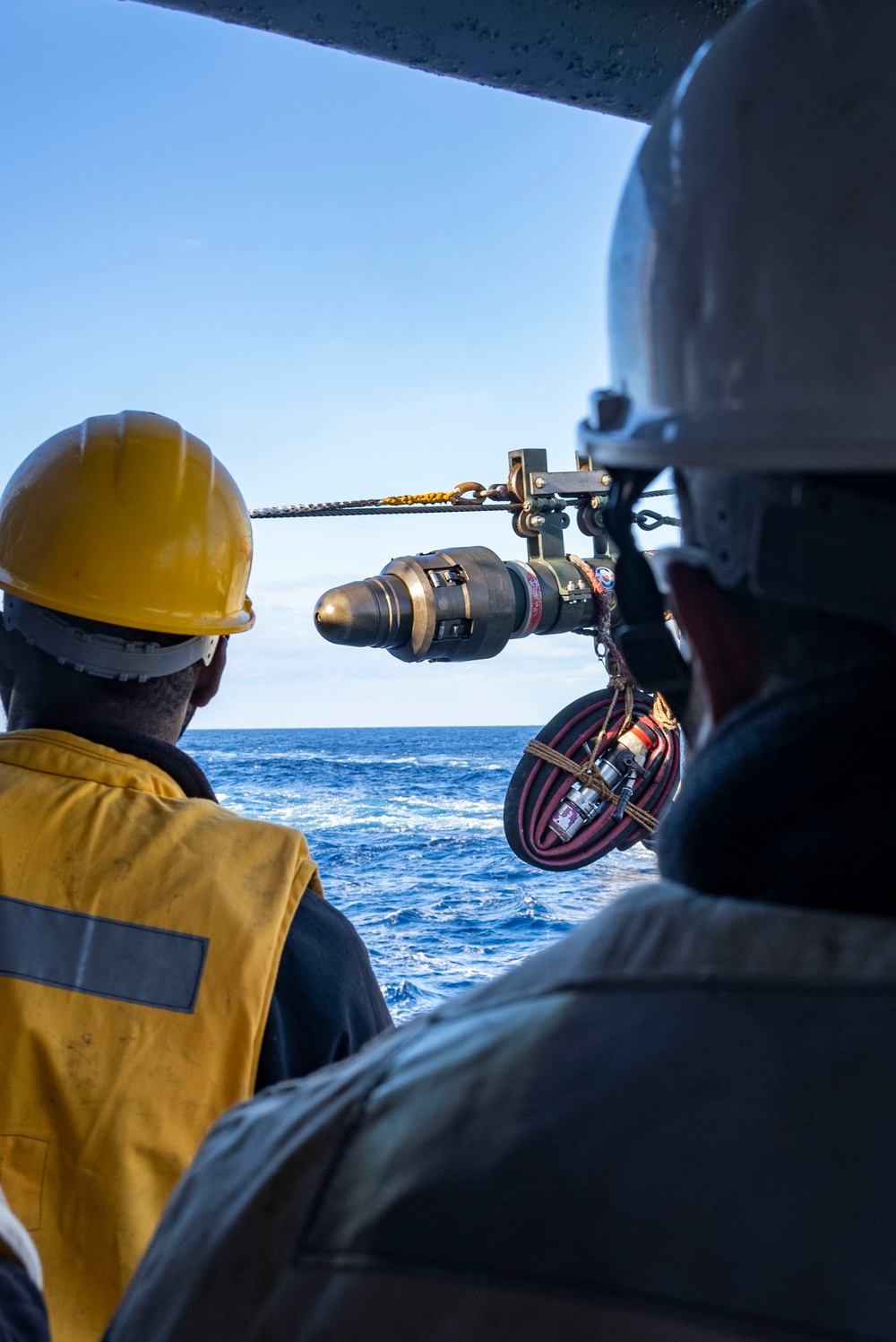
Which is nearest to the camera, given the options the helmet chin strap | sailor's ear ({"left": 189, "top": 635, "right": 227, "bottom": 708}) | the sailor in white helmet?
the sailor in white helmet

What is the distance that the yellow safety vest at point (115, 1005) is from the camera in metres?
1.36

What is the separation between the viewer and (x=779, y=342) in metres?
0.73

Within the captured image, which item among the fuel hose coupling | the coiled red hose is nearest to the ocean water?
the coiled red hose

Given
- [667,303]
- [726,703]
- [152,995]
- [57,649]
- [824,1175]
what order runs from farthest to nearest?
[57,649] → [152,995] → [667,303] → [726,703] → [824,1175]

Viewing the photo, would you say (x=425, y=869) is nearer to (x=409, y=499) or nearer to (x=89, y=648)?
(x=409, y=499)

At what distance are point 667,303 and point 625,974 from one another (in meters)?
0.48

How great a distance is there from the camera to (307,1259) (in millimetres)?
512

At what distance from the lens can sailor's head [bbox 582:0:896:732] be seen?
62 cm

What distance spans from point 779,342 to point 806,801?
0.33 m

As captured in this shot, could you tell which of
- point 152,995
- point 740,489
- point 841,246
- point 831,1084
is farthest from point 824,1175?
point 152,995

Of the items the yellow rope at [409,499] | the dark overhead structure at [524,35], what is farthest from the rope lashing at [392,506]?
the dark overhead structure at [524,35]

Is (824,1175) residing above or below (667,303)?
below

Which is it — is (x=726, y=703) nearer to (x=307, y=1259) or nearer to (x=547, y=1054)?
(x=547, y=1054)

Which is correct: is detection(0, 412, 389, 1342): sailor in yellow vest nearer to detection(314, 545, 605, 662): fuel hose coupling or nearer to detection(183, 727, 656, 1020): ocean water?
detection(183, 727, 656, 1020): ocean water
